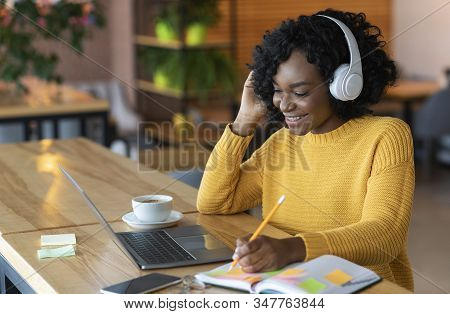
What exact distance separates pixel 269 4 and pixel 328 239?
4746 mm

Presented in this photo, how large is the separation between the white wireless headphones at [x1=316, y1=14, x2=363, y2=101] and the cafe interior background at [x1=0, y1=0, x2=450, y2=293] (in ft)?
5.38

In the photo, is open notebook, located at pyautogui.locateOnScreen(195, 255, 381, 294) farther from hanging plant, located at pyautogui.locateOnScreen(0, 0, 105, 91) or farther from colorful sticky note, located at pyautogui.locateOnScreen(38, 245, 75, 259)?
hanging plant, located at pyautogui.locateOnScreen(0, 0, 105, 91)

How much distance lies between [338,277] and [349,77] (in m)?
0.50

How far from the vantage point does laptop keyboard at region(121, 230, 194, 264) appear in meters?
1.47

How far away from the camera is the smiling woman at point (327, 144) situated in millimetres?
1595

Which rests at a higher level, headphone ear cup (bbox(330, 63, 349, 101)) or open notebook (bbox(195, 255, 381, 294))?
headphone ear cup (bbox(330, 63, 349, 101))

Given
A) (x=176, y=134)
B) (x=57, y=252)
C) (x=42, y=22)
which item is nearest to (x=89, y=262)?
(x=57, y=252)

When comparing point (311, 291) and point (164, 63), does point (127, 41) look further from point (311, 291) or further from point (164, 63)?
point (311, 291)

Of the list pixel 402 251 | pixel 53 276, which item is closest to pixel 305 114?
pixel 402 251

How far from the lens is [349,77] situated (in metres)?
Answer: 1.64

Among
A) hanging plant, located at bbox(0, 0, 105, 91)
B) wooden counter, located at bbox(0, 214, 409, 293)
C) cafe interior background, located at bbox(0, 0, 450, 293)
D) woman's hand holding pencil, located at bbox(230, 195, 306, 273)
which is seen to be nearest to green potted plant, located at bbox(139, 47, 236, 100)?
cafe interior background, located at bbox(0, 0, 450, 293)

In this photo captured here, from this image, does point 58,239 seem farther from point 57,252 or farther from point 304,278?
point 304,278

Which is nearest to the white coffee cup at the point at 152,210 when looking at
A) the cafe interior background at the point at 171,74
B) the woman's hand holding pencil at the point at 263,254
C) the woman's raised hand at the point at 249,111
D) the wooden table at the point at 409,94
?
the woman's raised hand at the point at 249,111

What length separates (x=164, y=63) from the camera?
5.42m
